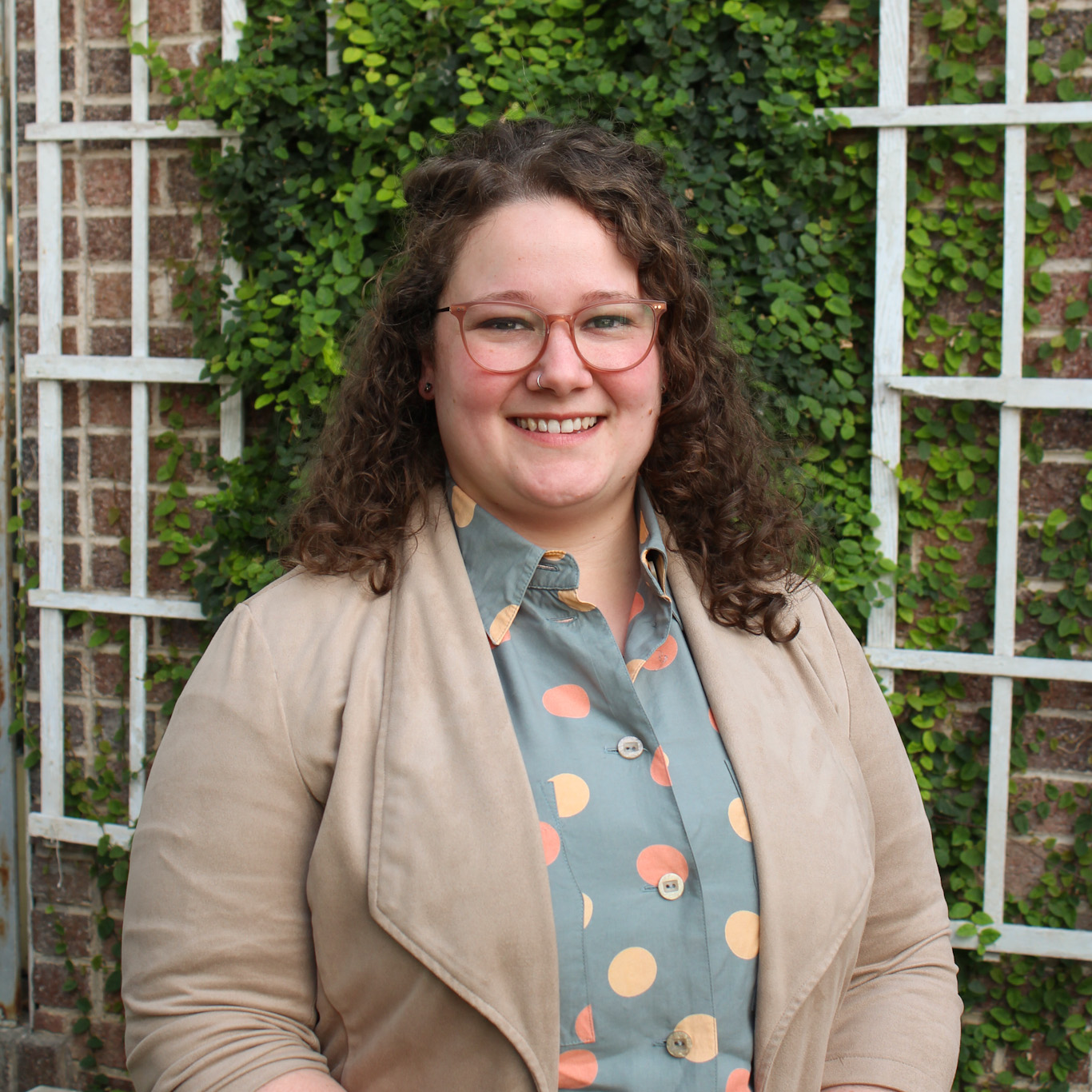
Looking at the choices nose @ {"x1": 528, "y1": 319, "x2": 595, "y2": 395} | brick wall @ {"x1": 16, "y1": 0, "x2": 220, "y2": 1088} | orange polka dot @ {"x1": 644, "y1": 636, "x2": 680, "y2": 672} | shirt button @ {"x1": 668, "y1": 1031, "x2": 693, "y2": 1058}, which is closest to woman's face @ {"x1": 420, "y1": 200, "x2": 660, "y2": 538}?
nose @ {"x1": 528, "y1": 319, "x2": 595, "y2": 395}

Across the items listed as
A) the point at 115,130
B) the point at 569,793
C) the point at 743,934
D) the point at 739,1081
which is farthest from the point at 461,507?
the point at 115,130

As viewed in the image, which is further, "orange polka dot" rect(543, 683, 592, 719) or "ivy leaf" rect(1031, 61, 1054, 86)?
"ivy leaf" rect(1031, 61, 1054, 86)

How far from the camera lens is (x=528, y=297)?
4.35ft

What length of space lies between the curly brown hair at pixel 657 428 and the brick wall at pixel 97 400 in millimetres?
1447

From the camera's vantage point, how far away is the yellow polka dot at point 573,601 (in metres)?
1.39

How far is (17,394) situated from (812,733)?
2621 millimetres

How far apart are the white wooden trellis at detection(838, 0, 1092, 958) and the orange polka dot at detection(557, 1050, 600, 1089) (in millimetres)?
1591

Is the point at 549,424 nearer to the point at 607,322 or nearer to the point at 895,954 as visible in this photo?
the point at 607,322

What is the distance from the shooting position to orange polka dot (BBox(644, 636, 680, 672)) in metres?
1.42

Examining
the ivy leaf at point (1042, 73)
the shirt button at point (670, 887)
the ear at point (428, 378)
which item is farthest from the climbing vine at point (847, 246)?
the shirt button at point (670, 887)

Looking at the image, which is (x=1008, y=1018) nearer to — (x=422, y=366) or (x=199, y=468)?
(x=422, y=366)

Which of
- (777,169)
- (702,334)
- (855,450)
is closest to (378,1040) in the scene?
(702,334)

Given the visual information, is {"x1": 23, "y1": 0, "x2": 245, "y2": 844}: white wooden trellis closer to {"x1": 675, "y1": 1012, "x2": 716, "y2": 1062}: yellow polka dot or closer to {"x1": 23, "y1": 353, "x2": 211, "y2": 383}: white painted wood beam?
{"x1": 23, "y1": 353, "x2": 211, "y2": 383}: white painted wood beam

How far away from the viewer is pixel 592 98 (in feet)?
8.21
